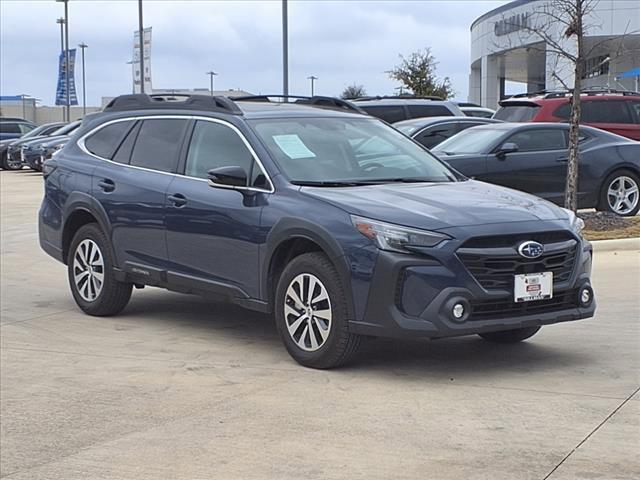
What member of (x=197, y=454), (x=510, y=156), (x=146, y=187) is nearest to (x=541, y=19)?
(x=510, y=156)

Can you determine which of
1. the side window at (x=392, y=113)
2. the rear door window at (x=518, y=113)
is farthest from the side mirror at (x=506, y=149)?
the side window at (x=392, y=113)

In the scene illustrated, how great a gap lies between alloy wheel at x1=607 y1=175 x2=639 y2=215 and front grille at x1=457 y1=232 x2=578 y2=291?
802 centimetres

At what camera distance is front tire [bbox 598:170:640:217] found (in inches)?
556

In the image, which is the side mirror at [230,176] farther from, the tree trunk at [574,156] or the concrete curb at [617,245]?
the tree trunk at [574,156]

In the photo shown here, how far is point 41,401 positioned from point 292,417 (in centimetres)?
172

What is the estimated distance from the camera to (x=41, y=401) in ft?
21.4

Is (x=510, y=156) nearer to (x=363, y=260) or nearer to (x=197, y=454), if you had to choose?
(x=363, y=260)

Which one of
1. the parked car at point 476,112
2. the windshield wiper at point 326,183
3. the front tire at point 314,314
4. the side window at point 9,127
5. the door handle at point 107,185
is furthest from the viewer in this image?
the side window at point 9,127

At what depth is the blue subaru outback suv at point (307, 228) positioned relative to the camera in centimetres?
630

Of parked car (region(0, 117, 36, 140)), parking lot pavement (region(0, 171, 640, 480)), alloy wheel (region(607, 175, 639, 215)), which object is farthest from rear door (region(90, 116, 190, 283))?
parked car (region(0, 117, 36, 140))

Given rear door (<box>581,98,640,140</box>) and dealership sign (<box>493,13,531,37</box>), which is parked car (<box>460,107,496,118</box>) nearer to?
rear door (<box>581,98,640,140</box>)

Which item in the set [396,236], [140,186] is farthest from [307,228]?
[140,186]

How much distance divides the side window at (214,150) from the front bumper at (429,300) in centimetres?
162

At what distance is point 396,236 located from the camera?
6.30 m
